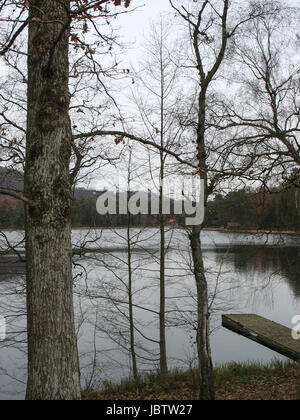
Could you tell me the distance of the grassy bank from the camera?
26.1ft

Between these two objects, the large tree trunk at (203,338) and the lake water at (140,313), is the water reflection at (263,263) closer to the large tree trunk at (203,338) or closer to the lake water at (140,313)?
the lake water at (140,313)

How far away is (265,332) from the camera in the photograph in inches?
612

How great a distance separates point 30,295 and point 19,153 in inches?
210

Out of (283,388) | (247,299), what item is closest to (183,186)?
(283,388)

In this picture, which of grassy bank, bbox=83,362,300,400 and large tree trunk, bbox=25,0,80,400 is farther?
grassy bank, bbox=83,362,300,400

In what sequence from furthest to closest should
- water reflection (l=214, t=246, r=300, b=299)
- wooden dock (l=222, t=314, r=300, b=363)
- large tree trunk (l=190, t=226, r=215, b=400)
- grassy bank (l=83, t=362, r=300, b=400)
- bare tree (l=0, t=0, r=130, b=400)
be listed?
water reflection (l=214, t=246, r=300, b=299), wooden dock (l=222, t=314, r=300, b=363), grassy bank (l=83, t=362, r=300, b=400), large tree trunk (l=190, t=226, r=215, b=400), bare tree (l=0, t=0, r=130, b=400)

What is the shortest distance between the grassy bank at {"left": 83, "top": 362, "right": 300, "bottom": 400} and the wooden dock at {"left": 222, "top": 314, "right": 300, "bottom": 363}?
3037 millimetres

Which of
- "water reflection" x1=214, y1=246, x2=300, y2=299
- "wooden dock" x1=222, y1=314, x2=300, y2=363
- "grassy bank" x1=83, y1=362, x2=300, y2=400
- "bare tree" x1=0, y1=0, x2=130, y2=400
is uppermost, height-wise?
"bare tree" x1=0, y1=0, x2=130, y2=400

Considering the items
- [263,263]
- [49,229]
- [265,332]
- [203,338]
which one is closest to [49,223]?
[49,229]

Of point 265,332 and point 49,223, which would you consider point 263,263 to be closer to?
point 265,332

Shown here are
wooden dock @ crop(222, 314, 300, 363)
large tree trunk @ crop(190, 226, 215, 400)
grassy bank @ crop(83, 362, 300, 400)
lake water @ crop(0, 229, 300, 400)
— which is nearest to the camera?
large tree trunk @ crop(190, 226, 215, 400)

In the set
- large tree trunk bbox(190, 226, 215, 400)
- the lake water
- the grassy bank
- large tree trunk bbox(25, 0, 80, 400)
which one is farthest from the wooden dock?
large tree trunk bbox(25, 0, 80, 400)

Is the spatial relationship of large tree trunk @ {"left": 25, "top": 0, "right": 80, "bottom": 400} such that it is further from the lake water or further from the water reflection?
the water reflection

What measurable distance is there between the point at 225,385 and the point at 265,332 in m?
7.06
